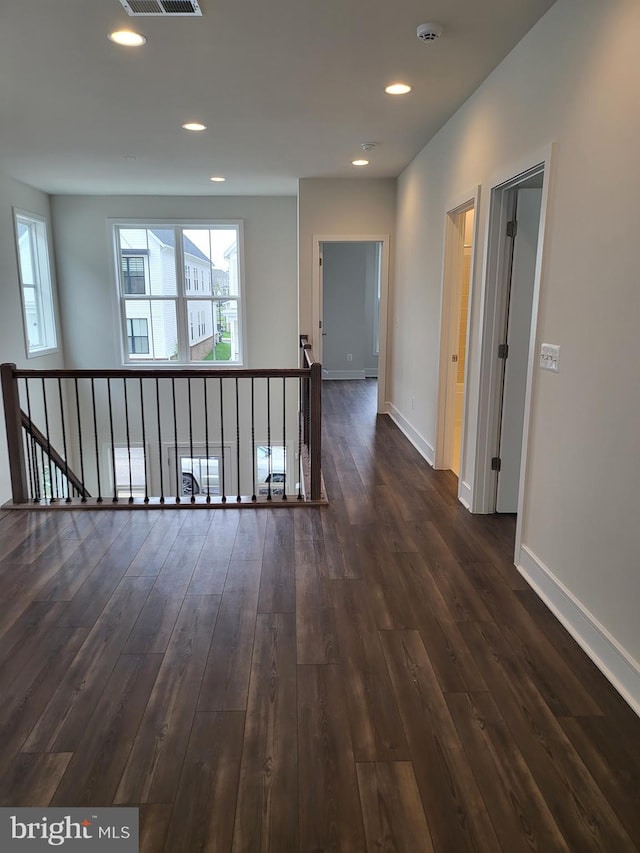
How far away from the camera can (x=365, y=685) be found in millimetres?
2219

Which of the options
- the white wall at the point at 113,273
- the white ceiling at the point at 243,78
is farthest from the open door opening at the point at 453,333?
the white wall at the point at 113,273

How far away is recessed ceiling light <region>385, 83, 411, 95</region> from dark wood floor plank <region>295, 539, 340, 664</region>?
2.91 meters

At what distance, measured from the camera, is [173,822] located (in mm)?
1639

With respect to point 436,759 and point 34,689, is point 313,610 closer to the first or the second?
point 436,759

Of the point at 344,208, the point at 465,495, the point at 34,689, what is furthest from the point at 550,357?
the point at 344,208

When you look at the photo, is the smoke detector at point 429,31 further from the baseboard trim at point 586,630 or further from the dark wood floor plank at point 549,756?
the dark wood floor plank at point 549,756

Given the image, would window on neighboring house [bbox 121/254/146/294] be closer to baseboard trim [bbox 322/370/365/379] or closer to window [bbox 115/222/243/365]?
window [bbox 115/222/243/365]

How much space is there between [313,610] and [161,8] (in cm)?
289

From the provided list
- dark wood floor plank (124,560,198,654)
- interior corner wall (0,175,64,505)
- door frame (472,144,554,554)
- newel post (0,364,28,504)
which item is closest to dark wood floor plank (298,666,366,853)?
dark wood floor plank (124,560,198,654)

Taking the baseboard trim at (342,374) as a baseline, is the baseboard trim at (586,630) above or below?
below

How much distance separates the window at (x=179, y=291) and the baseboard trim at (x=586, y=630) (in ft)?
20.0

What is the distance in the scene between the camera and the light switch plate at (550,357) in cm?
271

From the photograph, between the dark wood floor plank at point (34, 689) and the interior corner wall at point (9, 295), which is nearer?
the dark wood floor plank at point (34, 689)

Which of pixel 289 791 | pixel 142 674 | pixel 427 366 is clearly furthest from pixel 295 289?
pixel 289 791
